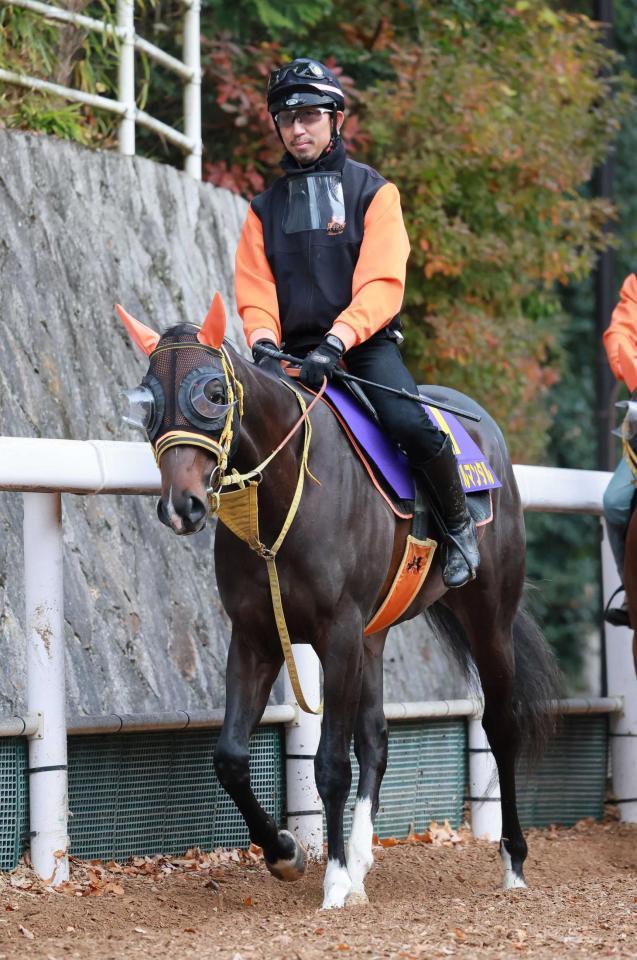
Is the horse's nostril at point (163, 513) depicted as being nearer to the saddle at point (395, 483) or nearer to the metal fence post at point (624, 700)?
the saddle at point (395, 483)

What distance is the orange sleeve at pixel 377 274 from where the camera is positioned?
5.23m

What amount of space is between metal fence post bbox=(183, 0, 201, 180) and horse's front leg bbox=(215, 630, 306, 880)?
5.46 m

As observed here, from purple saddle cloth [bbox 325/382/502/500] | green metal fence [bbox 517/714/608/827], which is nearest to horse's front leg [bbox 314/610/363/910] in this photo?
purple saddle cloth [bbox 325/382/502/500]

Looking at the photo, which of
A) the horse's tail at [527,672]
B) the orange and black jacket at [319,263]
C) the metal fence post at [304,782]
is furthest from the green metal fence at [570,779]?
the orange and black jacket at [319,263]

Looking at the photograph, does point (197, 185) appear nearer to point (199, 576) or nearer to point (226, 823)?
point (199, 576)

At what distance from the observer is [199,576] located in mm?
7656

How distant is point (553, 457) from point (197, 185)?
1030 centimetres

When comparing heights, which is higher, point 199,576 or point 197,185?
point 197,185

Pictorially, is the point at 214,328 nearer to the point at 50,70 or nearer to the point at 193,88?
the point at 50,70

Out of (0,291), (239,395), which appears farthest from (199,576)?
(239,395)

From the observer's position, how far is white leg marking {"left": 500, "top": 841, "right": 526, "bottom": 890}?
579cm


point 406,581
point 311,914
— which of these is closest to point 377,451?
point 406,581

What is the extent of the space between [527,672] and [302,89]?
259cm

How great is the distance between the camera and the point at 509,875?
5.82 meters
